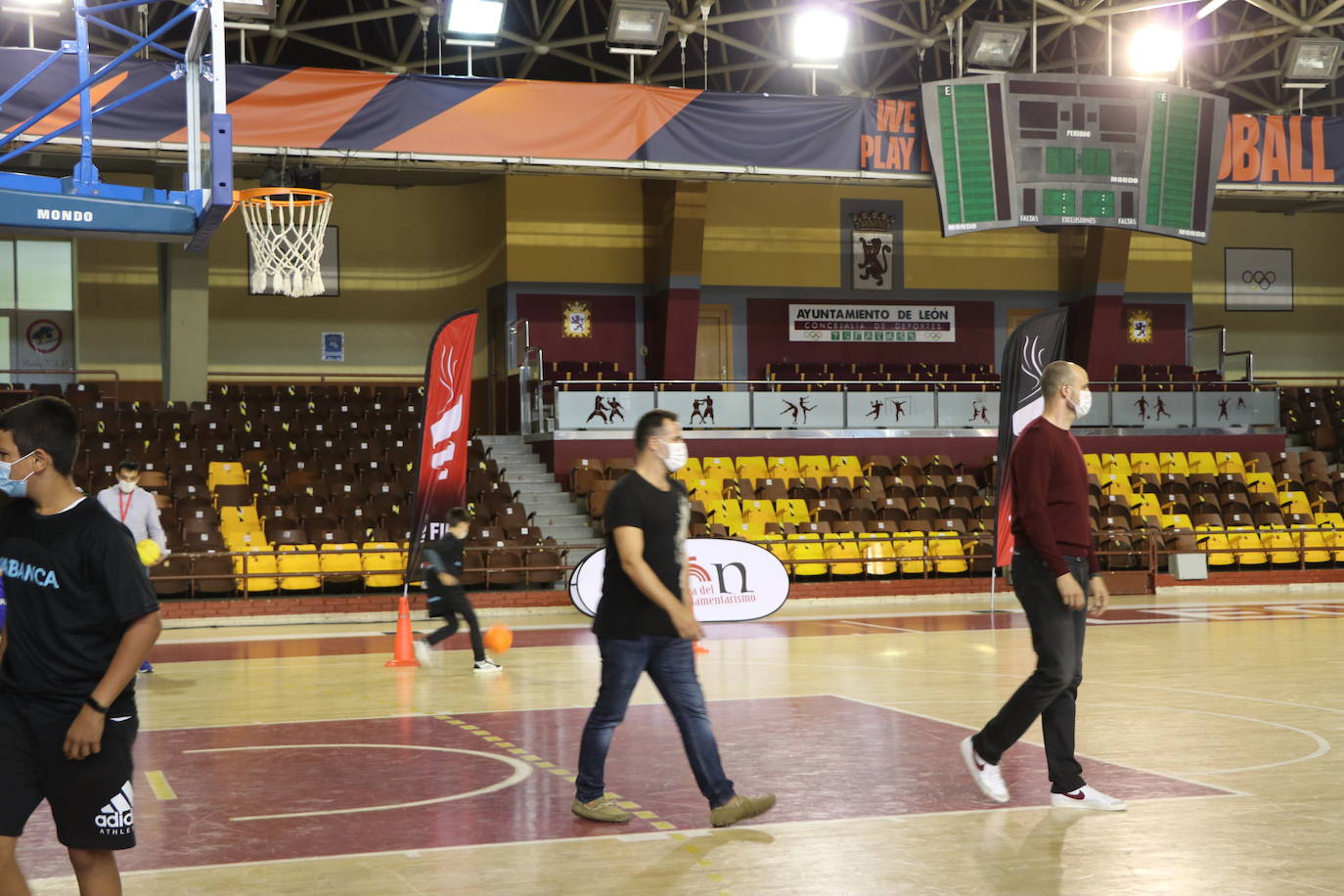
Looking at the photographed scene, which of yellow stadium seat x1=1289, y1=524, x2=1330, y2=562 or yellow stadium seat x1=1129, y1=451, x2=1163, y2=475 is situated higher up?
yellow stadium seat x1=1129, y1=451, x2=1163, y2=475

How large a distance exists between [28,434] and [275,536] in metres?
16.4

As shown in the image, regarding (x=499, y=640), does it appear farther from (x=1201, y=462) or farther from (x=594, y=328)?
(x=1201, y=462)

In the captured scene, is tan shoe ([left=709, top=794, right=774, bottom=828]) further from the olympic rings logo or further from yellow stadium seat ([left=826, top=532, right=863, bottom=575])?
the olympic rings logo

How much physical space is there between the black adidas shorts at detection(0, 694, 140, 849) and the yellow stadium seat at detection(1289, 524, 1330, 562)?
23.2 metres

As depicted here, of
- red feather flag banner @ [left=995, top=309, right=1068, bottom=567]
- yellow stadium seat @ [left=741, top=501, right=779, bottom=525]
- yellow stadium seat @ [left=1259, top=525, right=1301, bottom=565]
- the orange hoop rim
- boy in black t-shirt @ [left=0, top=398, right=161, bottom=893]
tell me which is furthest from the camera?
yellow stadium seat @ [left=1259, top=525, right=1301, bottom=565]

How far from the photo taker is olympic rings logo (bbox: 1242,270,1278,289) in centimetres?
3484

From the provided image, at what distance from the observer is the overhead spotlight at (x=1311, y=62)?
1077 inches

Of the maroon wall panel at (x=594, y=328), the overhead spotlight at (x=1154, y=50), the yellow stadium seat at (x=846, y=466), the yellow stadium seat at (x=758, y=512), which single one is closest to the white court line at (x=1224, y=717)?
the yellow stadium seat at (x=758, y=512)

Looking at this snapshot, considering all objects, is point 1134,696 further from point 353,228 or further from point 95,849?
point 353,228

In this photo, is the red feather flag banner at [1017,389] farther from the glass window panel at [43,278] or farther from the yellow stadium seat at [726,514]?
the glass window panel at [43,278]

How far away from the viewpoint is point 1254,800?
21.7 feet

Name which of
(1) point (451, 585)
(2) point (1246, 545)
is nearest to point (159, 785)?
(1) point (451, 585)

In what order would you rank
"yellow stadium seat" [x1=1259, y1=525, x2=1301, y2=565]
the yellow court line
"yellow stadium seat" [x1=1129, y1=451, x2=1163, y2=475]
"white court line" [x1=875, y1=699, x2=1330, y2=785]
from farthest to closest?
"yellow stadium seat" [x1=1129, y1=451, x2=1163, y2=475]
"yellow stadium seat" [x1=1259, y1=525, x2=1301, y2=565]
"white court line" [x1=875, y1=699, x2=1330, y2=785]
the yellow court line

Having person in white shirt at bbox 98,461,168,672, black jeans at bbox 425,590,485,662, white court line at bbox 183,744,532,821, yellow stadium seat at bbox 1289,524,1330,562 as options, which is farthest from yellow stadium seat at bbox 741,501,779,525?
white court line at bbox 183,744,532,821
